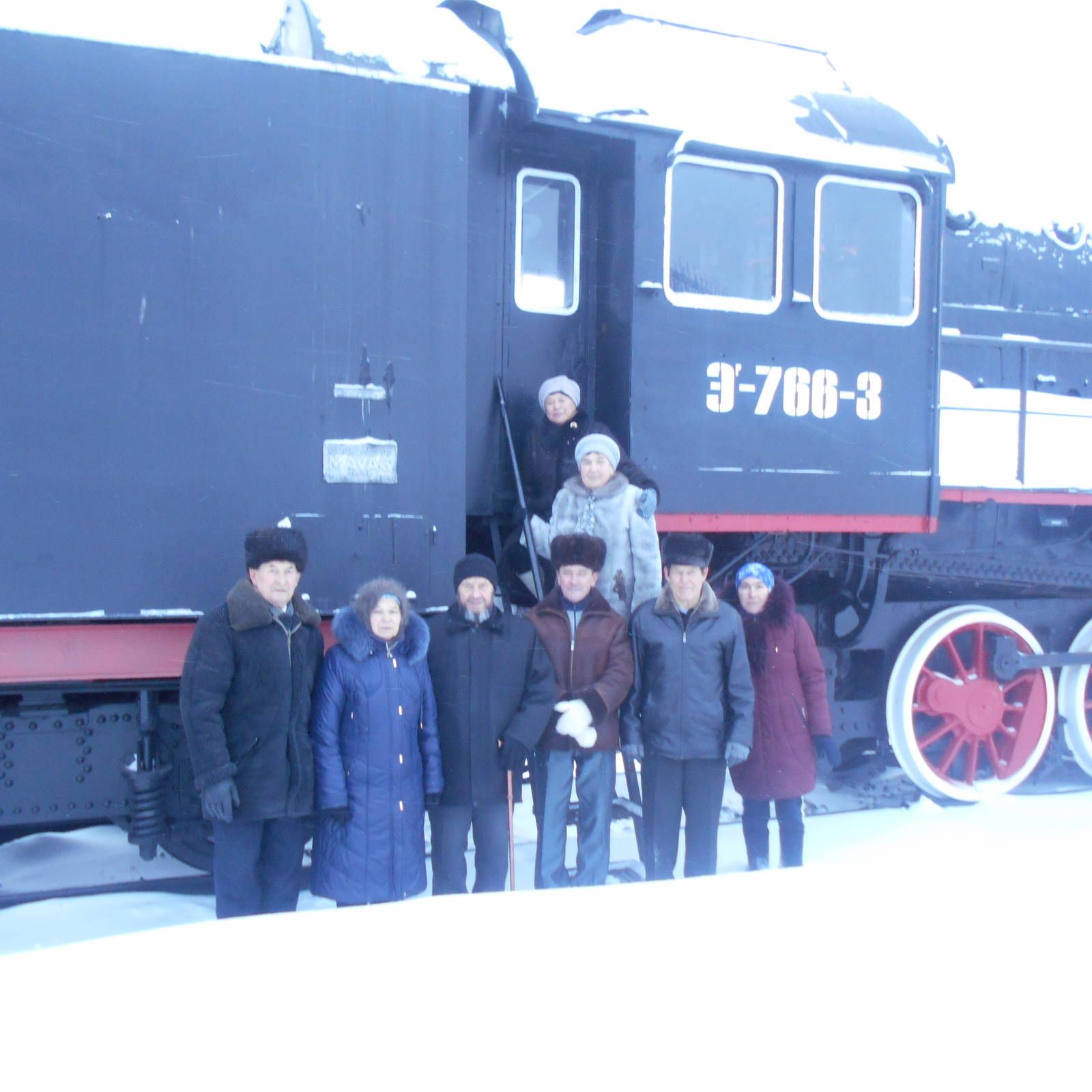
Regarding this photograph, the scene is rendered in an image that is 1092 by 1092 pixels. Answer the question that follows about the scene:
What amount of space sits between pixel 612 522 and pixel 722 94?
6.79 ft

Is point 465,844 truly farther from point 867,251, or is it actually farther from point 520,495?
point 867,251

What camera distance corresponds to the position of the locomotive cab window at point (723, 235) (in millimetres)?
4332

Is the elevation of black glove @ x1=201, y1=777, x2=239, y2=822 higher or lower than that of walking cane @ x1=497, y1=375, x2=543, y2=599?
lower

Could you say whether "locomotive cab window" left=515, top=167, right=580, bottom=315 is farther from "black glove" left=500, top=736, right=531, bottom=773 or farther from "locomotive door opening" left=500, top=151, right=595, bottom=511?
"black glove" left=500, top=736, right=531, bottom=773

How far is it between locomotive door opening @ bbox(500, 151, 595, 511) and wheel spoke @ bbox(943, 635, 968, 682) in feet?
8.85

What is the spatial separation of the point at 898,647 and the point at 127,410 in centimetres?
413

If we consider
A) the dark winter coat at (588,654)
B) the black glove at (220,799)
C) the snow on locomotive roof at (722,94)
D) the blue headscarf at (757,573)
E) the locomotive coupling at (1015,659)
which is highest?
the snow on locomotive roof at (722,94)

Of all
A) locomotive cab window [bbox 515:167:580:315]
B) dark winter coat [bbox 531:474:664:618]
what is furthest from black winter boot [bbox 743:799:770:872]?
locomotive cab window [bbox 515:167:580:315]

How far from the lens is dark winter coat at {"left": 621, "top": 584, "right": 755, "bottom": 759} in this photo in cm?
381

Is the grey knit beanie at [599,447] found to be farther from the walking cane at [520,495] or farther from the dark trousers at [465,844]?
the dark trousers at [465,844]

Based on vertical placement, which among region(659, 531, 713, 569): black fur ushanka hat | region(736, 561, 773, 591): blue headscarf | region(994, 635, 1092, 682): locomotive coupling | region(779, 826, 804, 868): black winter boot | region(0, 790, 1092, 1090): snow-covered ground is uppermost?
region(659, 531, 713, 569): black fur ushanka hat

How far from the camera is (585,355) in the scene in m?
4.52

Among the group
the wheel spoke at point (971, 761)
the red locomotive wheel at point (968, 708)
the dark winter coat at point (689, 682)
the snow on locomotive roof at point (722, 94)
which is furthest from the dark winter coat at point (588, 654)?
the wheel spoke at point (971, 761)

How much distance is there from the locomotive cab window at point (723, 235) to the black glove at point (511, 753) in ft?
6.66
